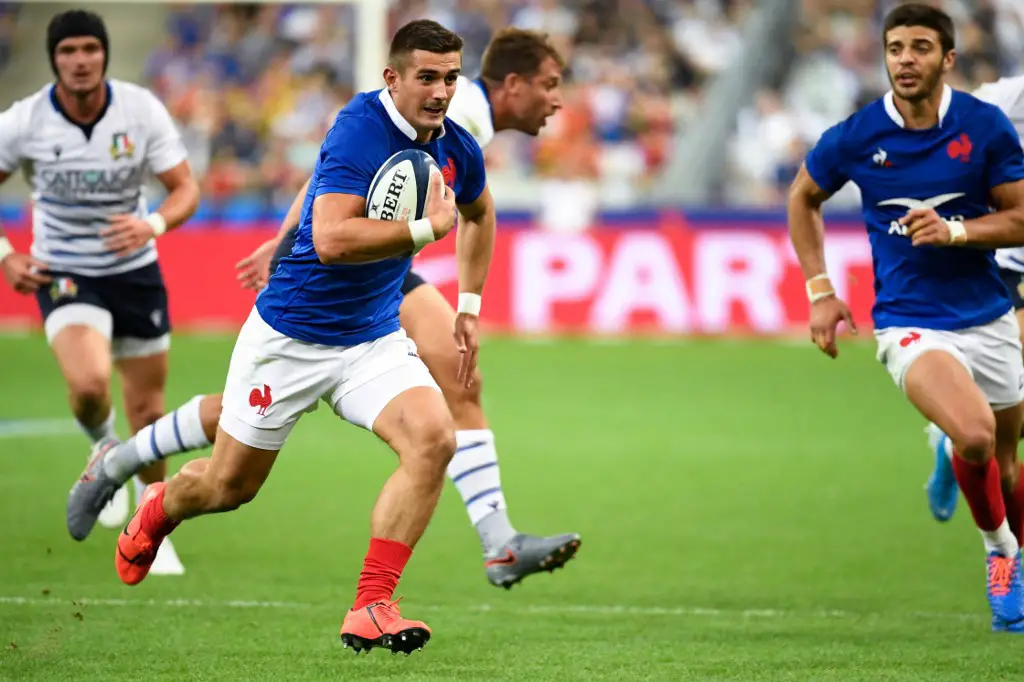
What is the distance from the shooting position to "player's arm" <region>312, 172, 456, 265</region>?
19.0 feet

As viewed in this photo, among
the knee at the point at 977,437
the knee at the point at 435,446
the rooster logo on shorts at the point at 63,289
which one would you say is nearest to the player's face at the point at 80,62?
the rooster logo on shorts at the point at 63,289

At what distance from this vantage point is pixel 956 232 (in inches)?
272

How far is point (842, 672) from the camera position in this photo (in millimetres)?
6172

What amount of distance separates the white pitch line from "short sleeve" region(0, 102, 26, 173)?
7.71 feet

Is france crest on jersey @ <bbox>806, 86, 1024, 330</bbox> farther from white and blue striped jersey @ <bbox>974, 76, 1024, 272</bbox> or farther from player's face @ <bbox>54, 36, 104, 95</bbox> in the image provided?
player's face @ <bbox>54, 36, 104, 95</bbox>

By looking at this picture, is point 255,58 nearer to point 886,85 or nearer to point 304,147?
point 304,147

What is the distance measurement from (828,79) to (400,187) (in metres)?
17.3

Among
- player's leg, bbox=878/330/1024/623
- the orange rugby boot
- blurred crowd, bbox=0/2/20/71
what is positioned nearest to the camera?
the orange rugby boot

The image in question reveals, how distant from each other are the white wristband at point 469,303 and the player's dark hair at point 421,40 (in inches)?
55.0

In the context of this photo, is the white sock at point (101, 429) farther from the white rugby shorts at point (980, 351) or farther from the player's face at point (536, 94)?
the white rugby shorts at point (980, 351)

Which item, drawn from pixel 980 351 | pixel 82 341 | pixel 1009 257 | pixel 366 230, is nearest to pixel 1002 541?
pixel 980 351

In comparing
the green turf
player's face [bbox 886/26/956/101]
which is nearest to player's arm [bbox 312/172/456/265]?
the green turf

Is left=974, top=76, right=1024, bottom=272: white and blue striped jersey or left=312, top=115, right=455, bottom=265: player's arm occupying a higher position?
left=974, top=76, right=1024, bottom=272: white and blue striped jersey

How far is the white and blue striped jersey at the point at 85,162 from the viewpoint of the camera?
862cm
